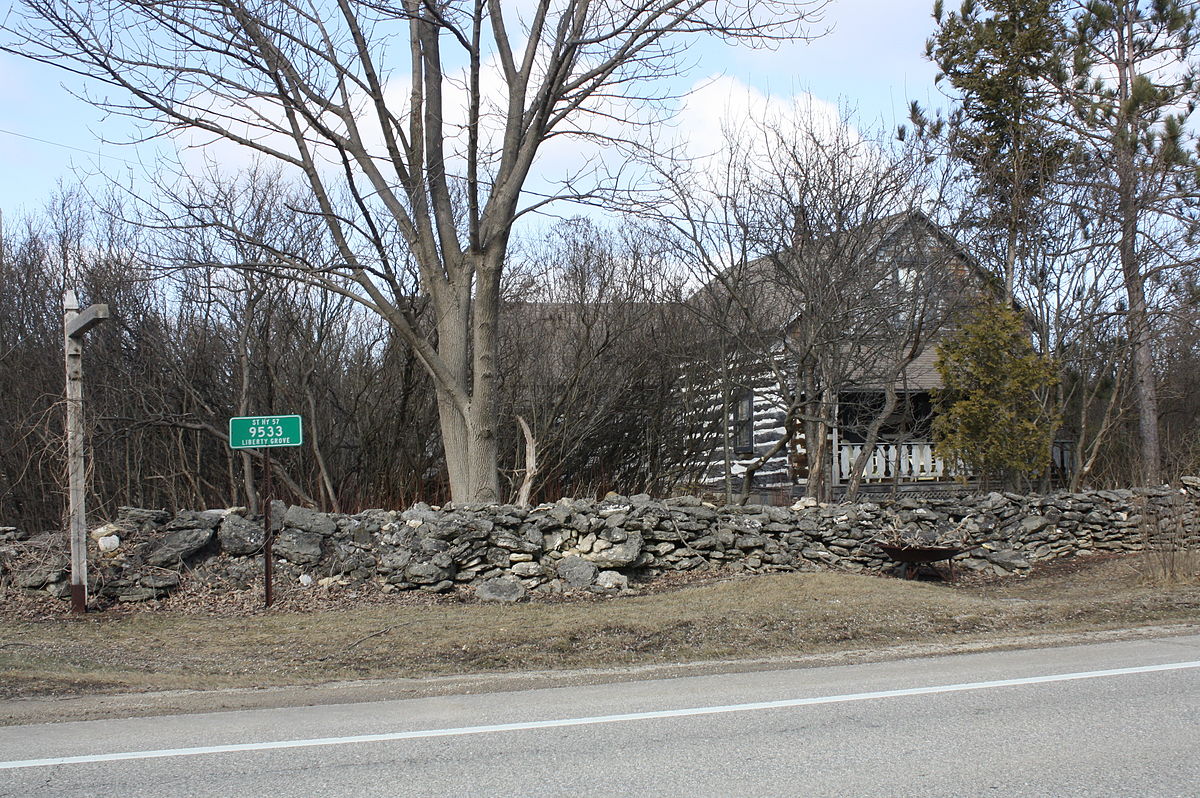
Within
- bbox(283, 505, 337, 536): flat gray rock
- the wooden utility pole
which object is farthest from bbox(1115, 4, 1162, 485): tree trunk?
the wooden utility pole

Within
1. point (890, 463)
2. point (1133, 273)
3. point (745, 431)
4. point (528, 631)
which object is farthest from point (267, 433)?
point (1133, 273)

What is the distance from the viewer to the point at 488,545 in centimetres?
1245

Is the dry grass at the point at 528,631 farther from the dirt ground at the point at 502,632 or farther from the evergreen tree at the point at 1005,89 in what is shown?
the evergreen tree at the point at 1005,89

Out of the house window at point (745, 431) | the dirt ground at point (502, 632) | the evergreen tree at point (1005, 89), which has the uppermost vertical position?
the evergreen tree at point (1005, 89)

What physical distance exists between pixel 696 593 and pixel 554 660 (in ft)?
10.6

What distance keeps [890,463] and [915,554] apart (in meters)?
8.80

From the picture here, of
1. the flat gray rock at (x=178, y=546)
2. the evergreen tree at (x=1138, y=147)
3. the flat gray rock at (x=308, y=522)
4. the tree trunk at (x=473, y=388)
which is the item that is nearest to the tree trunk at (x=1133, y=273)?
the evergreen tree at (x=1138, y=147)

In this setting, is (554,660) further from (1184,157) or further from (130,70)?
(1184,157)

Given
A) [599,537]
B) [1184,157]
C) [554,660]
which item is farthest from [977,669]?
[1184,157]

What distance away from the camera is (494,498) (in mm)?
14047

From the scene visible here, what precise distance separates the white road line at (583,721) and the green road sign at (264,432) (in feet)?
19.4

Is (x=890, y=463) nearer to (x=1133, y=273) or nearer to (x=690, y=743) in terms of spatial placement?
(x=1133, y=273)

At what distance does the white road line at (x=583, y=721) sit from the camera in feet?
18.6

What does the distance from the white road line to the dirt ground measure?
57.0 inches
